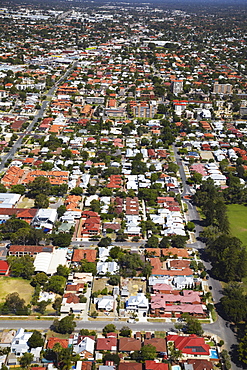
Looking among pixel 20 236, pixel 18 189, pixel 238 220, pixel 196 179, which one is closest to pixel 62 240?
pixel 20 236

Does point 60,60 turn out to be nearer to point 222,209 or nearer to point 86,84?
point 86,84

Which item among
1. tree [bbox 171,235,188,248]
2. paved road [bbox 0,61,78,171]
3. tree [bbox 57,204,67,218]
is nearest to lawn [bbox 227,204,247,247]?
tree [bbox 171,235,188,248]

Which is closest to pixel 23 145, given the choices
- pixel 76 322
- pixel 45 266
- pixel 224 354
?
pixel 45 266

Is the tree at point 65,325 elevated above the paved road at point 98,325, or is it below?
above

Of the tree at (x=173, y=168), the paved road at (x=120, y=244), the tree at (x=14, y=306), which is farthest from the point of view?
the tree at (x=173, y=168)

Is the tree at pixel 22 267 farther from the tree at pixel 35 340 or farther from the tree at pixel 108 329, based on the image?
the tree at pixel 108 329

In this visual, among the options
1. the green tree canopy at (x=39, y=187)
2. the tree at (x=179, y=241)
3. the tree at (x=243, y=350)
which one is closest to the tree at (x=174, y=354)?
the tree at (x=243, y=350)
